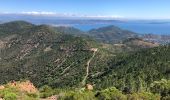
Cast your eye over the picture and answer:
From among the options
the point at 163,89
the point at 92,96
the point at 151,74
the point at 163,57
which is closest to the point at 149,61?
the point at 163,57

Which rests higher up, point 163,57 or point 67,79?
point 163,57

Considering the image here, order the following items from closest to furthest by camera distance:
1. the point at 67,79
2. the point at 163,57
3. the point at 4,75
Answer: the point at 163,57 → the point at 67,79 → the point at 4,75

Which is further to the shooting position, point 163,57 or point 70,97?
point 163,57

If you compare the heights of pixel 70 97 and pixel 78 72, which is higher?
pixel 70 97

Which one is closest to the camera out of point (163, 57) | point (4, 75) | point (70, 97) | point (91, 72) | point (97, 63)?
point (70, 97)

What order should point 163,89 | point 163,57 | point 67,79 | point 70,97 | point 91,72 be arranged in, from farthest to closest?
point 91,72 < point 67,79 < point 163,57 < point 163,89 < point 70,97

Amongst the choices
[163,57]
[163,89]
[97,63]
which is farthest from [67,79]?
[163,89]

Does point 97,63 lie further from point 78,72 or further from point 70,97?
point 70,97

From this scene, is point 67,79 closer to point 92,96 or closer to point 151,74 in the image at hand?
point 151,74

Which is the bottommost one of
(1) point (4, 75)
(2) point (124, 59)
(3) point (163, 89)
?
(1) point (4, 75)
